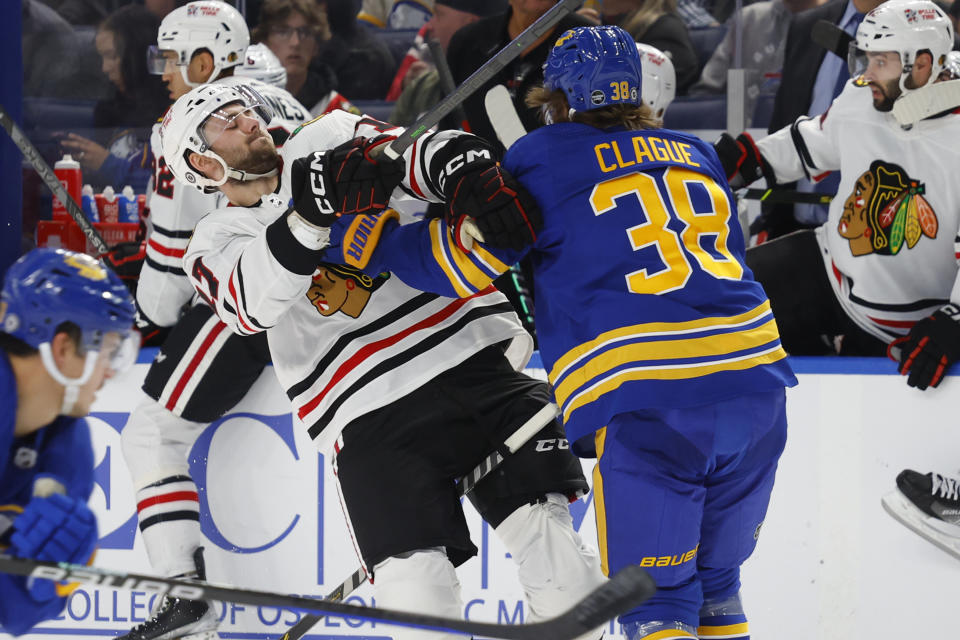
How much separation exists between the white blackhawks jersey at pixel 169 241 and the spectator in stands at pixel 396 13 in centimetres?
158

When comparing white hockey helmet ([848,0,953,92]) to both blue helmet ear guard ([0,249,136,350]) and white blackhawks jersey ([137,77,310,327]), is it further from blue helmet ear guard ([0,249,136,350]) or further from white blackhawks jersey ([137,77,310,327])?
blue helmet ear guard ([0,249,136,350])

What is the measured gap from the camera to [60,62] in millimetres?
4812

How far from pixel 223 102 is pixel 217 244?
274 mm

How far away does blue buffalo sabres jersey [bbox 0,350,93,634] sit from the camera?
69.7 inches

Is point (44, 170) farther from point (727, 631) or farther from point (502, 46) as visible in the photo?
point (727, 631)

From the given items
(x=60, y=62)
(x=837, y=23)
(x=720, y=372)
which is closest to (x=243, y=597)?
(x=720, y=372)

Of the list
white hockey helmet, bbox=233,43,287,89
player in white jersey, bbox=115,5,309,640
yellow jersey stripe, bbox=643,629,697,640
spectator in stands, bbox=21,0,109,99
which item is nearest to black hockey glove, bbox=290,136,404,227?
player in white jersey, bbox=115,5,309,640

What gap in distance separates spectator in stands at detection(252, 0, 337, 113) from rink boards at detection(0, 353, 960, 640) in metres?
1.67

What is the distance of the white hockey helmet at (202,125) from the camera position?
2.41 metres

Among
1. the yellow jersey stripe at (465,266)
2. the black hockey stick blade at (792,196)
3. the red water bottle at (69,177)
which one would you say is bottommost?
the black hockey stick blade at (792,196)

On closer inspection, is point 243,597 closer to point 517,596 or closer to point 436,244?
point 436,244

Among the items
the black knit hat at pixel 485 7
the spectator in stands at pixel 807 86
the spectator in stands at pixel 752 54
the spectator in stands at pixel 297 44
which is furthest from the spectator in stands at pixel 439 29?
→ the spectator in stands at pixel 807 86

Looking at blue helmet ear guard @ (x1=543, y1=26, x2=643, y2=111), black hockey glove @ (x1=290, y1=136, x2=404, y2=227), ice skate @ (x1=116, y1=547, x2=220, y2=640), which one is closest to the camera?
black hockey glove @ (x1=290, y1=136, x2=404, y2=227)

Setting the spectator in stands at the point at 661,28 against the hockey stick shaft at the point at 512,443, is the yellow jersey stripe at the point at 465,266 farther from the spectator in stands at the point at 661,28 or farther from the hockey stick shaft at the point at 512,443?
the spectator in stands at the point at 661,28
